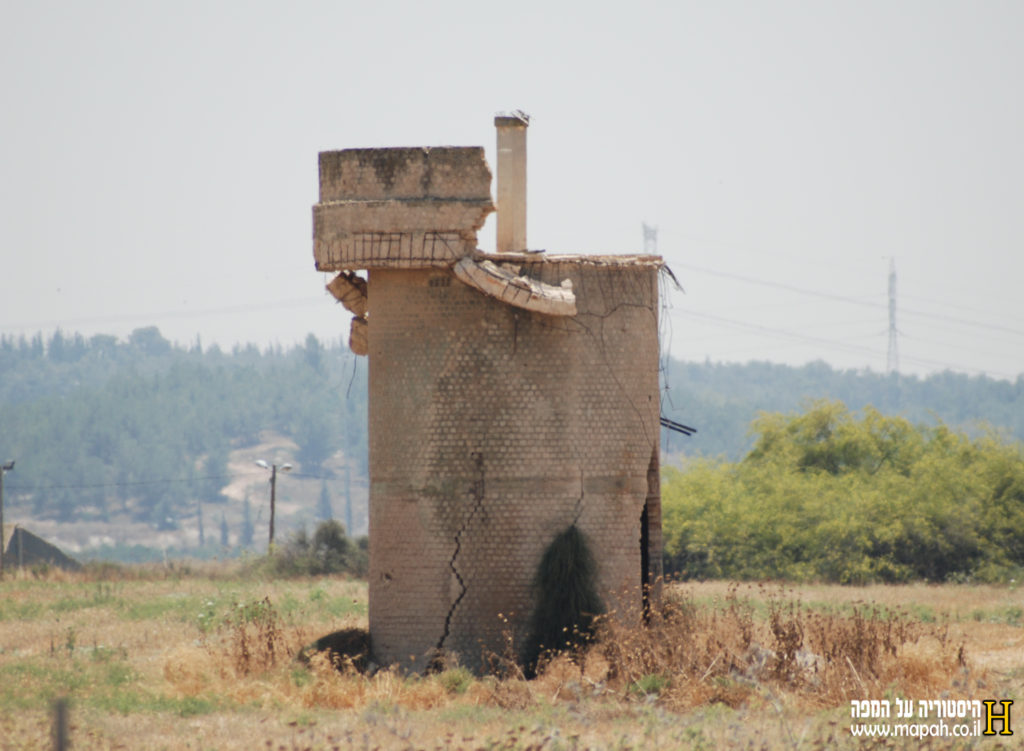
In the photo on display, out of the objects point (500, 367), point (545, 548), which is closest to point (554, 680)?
point (545, 548)

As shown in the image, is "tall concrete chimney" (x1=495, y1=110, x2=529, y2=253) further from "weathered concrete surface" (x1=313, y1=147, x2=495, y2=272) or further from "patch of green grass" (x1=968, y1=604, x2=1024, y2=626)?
"patch of green grass" (x1=968, y1=604, x2=1024, y2=626)

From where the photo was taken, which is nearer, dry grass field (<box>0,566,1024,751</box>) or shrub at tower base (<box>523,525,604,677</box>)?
dry grass field (<box>0,566,1024,751</box>)

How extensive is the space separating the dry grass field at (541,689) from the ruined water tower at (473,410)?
0.82 m

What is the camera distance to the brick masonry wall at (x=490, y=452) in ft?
51.1

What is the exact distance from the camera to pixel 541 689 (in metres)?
14.1

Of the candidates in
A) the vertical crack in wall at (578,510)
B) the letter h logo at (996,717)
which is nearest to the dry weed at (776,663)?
the letter h logo at (996,717)

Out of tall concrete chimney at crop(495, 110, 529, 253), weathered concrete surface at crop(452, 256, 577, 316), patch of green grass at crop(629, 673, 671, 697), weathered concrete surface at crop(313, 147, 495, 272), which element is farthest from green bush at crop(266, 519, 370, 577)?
patch of green grass at crop(629, 673, 671, 697)

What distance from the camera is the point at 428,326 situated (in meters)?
15.9

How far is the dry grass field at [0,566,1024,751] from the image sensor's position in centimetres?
1144

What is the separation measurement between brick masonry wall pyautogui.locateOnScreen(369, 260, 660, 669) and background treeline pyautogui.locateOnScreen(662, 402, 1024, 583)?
19.0 metres

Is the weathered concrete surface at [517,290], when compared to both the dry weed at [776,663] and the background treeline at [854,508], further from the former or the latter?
the background treeline at [854,508]

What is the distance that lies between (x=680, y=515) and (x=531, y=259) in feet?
79.6

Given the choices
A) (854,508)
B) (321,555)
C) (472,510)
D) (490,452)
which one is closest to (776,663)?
(472,510)

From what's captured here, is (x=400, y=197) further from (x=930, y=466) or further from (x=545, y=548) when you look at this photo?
(x=930, y=466)
